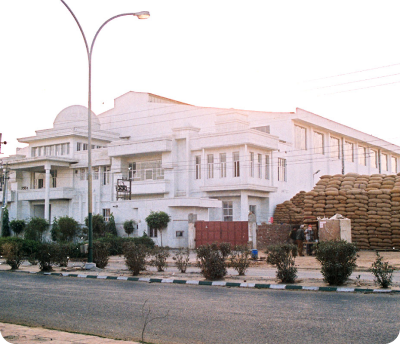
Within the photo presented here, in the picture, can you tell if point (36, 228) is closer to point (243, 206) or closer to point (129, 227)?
point (129, 227)

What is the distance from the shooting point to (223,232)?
31469 mm

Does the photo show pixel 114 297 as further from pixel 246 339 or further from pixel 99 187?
pixel 99 187

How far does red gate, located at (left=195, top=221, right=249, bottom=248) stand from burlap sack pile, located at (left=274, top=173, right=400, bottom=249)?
395 centimetres

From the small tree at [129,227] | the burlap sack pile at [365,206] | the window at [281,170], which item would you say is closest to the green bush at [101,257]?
the burlap sack pile at [365,206]

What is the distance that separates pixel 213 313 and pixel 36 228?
120 feet

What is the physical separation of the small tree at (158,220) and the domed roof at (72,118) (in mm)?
20124

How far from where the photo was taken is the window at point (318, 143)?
48600mm

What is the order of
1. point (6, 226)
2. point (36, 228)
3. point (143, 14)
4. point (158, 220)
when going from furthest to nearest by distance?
point (6, 226)
point (36, 228)
point (158, 220)
point (143, 14)

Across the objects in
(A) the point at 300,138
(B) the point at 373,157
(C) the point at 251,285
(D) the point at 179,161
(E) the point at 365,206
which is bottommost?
(C) the point at 251,285

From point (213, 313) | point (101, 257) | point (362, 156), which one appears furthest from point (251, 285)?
point (362, 156)

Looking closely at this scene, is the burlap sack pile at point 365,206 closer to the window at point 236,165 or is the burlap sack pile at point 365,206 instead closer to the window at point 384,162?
the window at point 236,165

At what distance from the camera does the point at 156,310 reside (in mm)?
9352

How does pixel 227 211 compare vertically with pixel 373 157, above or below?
below

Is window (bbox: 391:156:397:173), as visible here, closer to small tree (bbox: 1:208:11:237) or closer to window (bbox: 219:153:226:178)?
window (bbox: 219:153:226:178)
